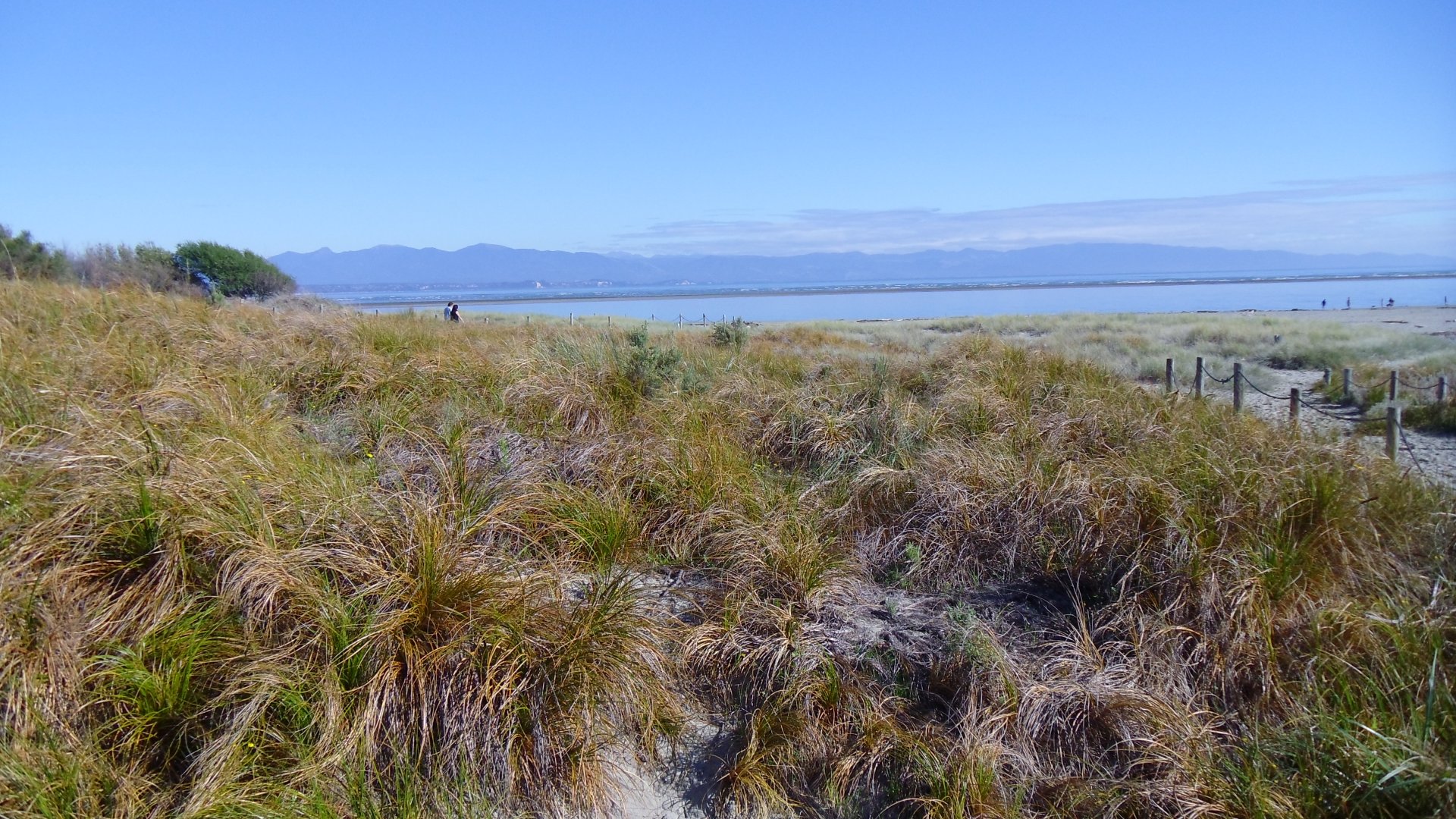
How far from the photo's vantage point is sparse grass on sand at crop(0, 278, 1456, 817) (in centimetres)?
328

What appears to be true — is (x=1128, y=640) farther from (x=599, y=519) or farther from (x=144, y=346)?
(x=144, y=346)

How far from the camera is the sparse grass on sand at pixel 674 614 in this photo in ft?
10.8

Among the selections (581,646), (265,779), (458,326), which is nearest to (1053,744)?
(581,646)

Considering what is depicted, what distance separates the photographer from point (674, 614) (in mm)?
4750

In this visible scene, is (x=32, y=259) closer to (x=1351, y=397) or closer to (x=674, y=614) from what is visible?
(x=674, y=614)

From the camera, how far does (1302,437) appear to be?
6.38 m

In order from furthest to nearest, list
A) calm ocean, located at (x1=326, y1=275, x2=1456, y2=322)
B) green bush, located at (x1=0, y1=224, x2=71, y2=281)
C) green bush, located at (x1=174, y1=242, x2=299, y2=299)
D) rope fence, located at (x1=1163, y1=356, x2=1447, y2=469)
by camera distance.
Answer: calm ocean, located at (x1=326, y1=275, x2=1456, y2=322) → green bush, located at (x1=174, y1=242, x2=299, y2=299) → green bush, located at (x1=0, y1=224, x2=71, y2=281) → rope fence, located at (x1=1163, y1=356, x2=1447, y2=469)

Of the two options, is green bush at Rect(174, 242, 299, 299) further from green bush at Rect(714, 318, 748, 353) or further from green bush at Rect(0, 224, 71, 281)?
green bush at Rect(714, 318, 748, 353)

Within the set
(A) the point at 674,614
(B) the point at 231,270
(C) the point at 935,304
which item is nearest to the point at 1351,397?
(A) the point at 674,614

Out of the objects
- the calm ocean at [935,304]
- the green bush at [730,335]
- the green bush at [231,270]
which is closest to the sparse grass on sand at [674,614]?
the green bush at [730,335]

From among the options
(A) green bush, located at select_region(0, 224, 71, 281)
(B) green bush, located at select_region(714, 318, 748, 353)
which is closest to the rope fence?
(B) green bush, located at select_region(714, 318, 748, 353)

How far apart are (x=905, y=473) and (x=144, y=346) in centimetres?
598

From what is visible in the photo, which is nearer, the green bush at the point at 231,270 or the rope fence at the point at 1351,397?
the rope fence at the point at 1351,397

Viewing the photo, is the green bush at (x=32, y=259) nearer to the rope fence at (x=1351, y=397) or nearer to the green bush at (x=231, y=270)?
the rope fence at (x=1351, y=397)
